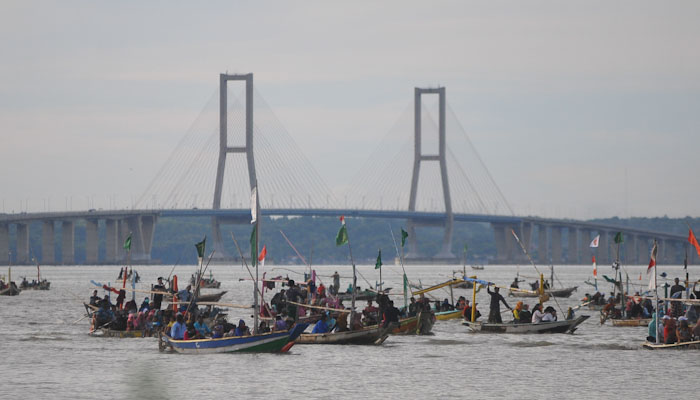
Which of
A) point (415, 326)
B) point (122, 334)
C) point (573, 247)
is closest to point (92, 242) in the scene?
point (573, 247)

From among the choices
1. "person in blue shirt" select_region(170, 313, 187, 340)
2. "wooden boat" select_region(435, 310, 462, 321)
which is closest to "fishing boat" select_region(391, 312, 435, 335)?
"wooden boat" select_region(435, 310, 462, 321)

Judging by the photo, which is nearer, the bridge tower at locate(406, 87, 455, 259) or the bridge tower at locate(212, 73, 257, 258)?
the bridge tower at locate(212, 73, 257, 258)

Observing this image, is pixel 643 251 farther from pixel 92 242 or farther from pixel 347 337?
pixel 347 337

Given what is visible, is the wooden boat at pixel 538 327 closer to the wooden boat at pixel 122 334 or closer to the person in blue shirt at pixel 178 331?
the wooden boat at pixel 122 334

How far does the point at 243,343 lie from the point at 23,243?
125021mm

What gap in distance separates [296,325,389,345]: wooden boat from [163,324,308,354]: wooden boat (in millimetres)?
2348

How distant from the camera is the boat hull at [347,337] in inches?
1517

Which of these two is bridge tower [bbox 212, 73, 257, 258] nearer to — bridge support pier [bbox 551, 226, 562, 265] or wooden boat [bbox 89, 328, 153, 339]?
bridge support pier [bbox 551, 226, 562, 265]

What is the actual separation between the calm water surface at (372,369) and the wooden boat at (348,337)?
31 centimetres

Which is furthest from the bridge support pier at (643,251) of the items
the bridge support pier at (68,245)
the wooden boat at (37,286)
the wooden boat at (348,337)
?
the wooden boat at (348,337)

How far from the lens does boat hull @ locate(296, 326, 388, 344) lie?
126 ft

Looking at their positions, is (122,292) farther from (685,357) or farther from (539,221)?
(539,221)

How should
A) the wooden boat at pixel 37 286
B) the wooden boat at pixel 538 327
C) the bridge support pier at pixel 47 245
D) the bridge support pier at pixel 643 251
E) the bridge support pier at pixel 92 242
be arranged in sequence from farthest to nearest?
the bridge support pier at pixel 643 251, the bridge support pier at pixel 92 242, the bridge support pier at pixel 47 245, the wooden boat at pixel 37 286, the wooden boat at pixel 538 327

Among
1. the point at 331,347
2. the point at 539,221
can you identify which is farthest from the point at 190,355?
the point at 539,221
